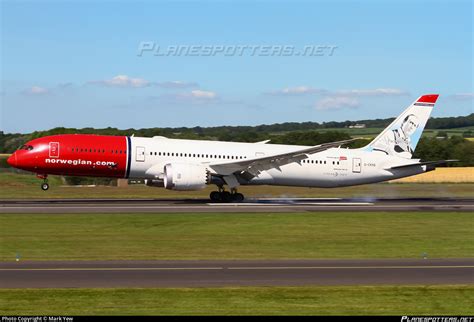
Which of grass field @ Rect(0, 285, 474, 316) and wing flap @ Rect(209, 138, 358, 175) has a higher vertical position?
wing flap @ Rect(209, 138, 358, 175)

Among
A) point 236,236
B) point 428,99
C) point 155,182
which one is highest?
point 428,99

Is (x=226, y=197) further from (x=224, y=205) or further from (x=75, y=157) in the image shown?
(x=75, y=157)

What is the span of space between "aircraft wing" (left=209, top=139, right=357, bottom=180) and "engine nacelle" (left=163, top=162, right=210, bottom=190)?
1.40 metres

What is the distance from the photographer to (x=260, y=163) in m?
47.9

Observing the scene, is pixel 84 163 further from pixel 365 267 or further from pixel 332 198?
pixel 365 267

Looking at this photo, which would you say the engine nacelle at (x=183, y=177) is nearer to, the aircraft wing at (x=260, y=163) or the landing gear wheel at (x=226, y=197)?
the aircraft wing at (x=260, y=163)

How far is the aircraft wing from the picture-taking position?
47094mm

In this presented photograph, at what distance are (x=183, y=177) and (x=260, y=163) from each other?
18.5 feet

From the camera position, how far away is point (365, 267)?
22.8 metres

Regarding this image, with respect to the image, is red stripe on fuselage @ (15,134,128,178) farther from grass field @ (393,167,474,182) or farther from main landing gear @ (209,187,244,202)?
grass field @ (393,167,474,182)

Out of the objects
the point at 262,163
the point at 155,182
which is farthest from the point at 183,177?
the point at 262,163

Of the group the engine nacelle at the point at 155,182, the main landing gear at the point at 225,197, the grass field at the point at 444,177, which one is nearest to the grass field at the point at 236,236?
the engine nacelle at the point at 155,182

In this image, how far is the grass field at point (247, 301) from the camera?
16500 mm

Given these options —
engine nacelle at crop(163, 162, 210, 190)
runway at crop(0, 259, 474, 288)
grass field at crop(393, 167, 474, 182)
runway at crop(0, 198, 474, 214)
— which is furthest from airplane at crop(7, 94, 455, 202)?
grass field at crop(393, 167, 474, 182)
